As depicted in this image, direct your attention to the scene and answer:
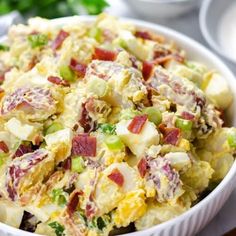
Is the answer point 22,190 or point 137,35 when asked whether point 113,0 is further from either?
point 22,190

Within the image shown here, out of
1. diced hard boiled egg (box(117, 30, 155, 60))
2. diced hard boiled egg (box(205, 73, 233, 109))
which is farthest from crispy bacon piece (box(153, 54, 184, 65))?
diced hard boiled egg (box(205, 73, 233, 109))

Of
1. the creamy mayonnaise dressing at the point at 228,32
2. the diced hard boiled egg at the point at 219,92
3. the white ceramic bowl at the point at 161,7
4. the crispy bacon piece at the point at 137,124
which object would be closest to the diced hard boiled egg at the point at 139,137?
the crispy bacon piece at the point at 137,124

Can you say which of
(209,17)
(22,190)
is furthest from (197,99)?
(209,17)

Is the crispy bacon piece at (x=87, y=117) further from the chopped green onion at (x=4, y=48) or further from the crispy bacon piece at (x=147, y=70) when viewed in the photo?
A: the chopped green onion at (x=4, y=48)

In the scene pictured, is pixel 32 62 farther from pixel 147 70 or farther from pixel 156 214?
pixel 156 214

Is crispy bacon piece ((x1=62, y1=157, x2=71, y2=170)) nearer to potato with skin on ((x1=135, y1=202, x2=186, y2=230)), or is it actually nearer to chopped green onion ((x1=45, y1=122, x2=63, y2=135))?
chopped green onion ((x1=45, y1=122, x2=63, y2=135))

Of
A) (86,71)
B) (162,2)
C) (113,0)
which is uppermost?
(86,71)
